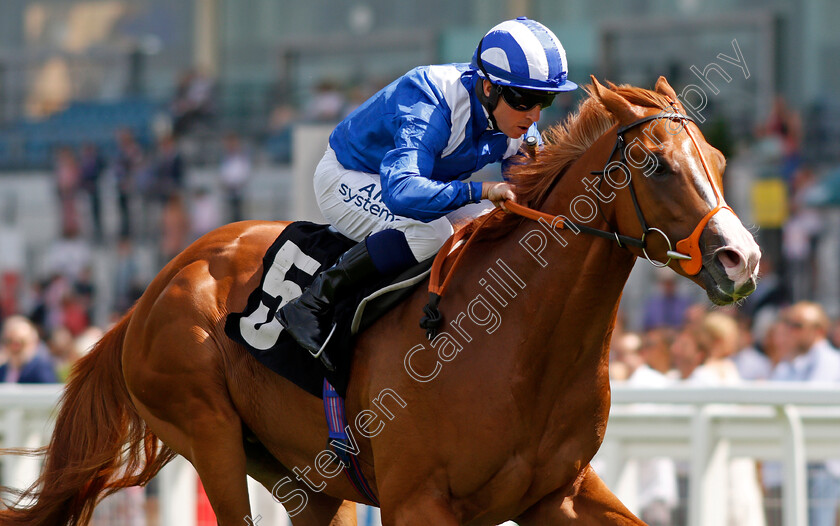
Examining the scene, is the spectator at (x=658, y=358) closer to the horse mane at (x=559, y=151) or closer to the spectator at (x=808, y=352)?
the spectator at (x=808, y=352)

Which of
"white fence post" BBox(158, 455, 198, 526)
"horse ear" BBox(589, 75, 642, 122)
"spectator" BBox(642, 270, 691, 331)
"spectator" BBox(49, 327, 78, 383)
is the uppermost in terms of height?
"horse ear" BBox(589, 75, 642, 122)

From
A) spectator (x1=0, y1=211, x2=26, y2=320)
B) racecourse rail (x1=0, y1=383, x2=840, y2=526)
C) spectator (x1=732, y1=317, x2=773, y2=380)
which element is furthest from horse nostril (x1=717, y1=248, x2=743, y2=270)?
spectator (x1=0, y1=211, x2=26, y2=320)

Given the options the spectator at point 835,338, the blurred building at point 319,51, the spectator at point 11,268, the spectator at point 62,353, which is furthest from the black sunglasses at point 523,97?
the spectator at point 11,268

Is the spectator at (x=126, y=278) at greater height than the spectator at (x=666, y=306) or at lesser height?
lesser

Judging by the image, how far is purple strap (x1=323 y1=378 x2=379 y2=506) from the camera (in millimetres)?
3500

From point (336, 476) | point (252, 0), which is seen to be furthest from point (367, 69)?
point (336, 476)

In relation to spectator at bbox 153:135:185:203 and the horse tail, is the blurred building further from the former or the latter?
the horse tail

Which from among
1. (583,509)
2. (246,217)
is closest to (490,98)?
(583,509)

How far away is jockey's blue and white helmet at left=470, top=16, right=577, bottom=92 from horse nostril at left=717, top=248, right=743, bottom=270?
75 cm

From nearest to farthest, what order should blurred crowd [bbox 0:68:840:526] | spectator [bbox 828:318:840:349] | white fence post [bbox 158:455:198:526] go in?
1. white fence post [bbox 158:455:198:526]
2. blurred crowd [bbox 0:68:840:526]
3. spectator [bbox 828:318:840:349]

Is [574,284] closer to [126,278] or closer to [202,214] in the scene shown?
[202,214]

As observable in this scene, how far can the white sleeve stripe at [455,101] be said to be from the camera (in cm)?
343

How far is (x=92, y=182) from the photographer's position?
13914 mm

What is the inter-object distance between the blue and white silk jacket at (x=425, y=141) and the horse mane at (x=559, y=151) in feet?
0.59
